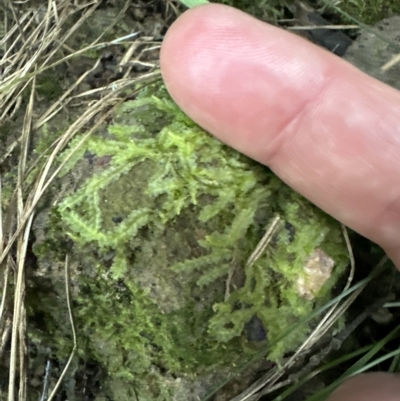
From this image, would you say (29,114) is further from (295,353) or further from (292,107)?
(295,353)

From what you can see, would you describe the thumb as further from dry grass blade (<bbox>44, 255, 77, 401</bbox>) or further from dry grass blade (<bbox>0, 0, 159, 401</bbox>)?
dry grass blade (<bbox>44, 255, 77, 401</bbox>)

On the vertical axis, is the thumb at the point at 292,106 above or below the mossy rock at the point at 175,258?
above

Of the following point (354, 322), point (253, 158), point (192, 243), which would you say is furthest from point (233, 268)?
point (354, 322)

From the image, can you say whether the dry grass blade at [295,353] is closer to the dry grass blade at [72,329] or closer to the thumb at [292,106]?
the thumb at [292,106]

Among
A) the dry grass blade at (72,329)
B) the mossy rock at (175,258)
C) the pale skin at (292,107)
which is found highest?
the pale skin at (292,107)

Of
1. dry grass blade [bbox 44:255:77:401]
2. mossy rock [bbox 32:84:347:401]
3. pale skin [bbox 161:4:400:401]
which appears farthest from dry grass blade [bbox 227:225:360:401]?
dry grass blade [bbox 44:255:77:401]

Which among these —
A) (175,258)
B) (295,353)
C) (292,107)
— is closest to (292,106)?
(292,107)

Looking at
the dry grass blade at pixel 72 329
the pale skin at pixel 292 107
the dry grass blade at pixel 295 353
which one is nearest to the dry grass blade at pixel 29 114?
the dry grass blade at pixel 72 329
